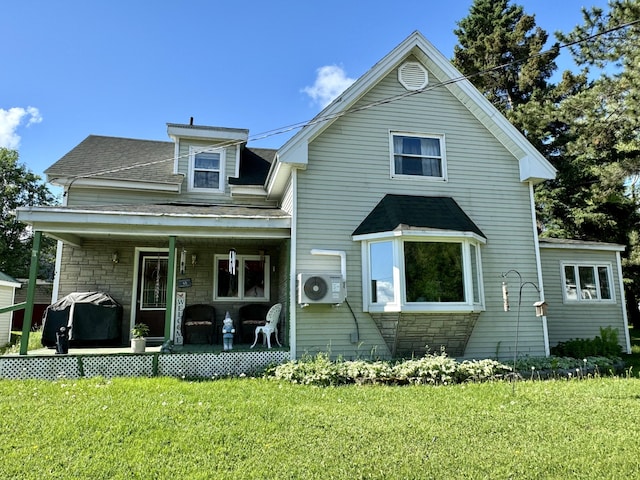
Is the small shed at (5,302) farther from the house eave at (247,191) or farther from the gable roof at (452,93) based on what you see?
the gable roof at (452,93)

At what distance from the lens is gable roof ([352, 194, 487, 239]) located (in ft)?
27.5

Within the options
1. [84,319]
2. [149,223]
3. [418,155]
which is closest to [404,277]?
[418,155]

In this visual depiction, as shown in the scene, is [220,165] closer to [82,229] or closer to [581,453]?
[82,229]

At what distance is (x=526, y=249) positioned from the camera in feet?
31.2

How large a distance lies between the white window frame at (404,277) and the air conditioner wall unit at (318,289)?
0.67m

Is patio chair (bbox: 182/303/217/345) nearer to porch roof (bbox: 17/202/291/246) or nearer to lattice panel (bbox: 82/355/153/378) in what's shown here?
lattice panel (bbox: 82/355/153/378)

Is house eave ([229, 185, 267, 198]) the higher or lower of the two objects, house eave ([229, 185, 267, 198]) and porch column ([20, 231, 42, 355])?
the higher

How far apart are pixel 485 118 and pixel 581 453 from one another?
757cm

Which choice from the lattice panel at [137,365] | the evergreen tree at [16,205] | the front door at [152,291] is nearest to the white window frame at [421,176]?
the lattice panel at [137,365]

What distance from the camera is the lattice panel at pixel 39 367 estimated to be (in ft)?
23.8

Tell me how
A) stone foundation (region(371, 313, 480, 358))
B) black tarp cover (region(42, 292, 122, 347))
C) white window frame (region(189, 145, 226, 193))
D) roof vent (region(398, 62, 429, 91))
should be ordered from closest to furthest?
stone foundation (region(371, 313, 480, 358)) < black tarp cover (region(42, 292, 122, 347)) < roof vent (region(398, 62, 429, 91)) < white window frame (region(189, 145, 226, 193))

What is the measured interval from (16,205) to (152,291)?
88.5 ft

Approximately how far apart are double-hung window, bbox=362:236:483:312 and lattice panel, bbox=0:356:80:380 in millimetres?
5551

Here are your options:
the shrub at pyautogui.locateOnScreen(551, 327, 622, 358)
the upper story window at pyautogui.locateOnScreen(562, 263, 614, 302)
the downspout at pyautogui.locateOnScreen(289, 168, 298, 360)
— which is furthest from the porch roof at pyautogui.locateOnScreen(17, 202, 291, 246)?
the upper story window at pyautogui.locateOnScreen(562, 263, 614, 302)
